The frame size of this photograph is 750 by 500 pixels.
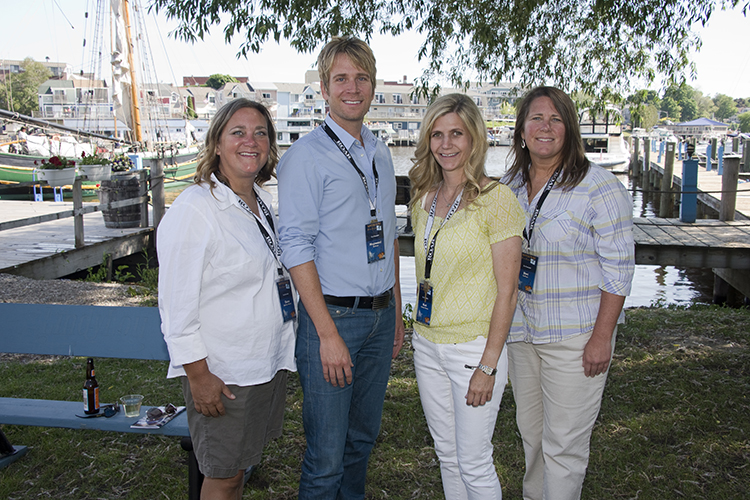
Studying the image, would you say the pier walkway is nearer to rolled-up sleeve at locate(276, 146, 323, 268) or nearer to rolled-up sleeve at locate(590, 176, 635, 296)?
rolled-up sleeve at locate(590, 176, 635, 296)

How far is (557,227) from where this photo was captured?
7.97 ft

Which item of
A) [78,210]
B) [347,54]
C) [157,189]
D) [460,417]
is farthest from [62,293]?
[460,417]

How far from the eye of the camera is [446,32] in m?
6.83

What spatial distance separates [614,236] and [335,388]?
1.33 meters

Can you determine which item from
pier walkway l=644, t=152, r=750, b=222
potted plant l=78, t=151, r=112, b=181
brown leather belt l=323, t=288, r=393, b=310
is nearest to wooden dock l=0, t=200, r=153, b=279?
potted plant l=78, t=151, r=112, b=181

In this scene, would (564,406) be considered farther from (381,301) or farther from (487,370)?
(381,301)

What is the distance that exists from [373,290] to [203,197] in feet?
2.53

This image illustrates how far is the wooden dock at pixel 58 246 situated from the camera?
8.38 metres

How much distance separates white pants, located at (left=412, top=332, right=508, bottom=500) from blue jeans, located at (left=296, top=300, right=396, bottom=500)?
21 centimetres

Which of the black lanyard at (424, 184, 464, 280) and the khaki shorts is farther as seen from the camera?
the black lanyard at (424, 184, 464, 280)

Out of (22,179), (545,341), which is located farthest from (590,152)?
(545,341)

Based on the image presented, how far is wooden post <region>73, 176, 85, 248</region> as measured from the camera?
867cm

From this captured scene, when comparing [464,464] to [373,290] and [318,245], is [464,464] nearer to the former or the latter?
[373,290]

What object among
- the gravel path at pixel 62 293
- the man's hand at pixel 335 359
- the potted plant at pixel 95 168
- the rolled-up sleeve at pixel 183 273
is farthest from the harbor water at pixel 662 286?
the rolled-up sleeve at pixel 183 273
